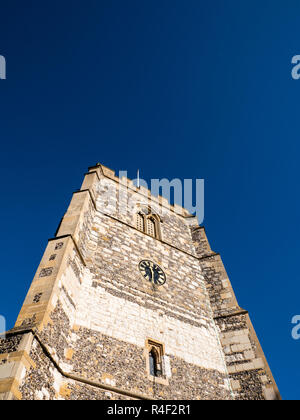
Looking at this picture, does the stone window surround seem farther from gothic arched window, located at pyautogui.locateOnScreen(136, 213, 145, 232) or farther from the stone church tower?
the stone church tower

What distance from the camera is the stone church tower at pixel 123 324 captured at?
666cm

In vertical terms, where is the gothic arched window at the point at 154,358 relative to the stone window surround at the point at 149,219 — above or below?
below

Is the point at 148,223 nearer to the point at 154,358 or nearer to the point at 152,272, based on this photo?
the point at 152,272

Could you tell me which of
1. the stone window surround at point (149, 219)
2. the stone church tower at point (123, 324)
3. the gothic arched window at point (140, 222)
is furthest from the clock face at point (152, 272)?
the gothic arched window at point (140, 222)

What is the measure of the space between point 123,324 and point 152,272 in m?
2.86

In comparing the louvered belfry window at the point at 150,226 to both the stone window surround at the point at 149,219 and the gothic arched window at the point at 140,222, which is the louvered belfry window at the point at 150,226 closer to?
the stone window surround at the point at 149,219

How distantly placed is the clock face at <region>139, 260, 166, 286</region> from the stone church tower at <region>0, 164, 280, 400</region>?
0.16ft

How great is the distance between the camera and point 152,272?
1160 centimetres

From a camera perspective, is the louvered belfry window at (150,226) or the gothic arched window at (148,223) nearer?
the gothic arched window at (148,223)

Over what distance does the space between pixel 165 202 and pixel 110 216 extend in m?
5.14

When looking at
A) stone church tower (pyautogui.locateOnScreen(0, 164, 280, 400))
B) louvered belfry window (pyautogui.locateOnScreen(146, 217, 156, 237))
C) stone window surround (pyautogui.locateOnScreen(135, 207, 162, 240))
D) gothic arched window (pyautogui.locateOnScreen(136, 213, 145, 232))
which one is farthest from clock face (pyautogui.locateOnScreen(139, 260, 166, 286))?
louvered belfry window (pyautogui.locateOnScreen(146, 217, 156, 237))

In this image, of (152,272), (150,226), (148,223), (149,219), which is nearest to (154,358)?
(152,272)

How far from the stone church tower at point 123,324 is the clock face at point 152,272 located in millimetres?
48
